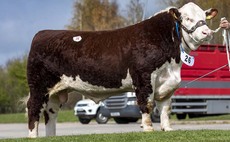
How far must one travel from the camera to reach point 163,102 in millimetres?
10805

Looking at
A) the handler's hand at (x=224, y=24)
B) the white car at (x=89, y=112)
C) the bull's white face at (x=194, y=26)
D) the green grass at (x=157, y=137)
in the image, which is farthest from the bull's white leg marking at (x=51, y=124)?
the white car at (x=89, y=112)

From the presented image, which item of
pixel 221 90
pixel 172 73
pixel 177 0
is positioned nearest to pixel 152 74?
pixel 172 73

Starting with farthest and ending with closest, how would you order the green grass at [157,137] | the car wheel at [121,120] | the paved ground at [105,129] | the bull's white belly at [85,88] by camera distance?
the car wheel at [121,120]
the paved ground at [105,129]
the bull's white belly at [85,88]
the green grass at [157,137]

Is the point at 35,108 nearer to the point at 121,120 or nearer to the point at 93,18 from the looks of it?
the point at 121,120

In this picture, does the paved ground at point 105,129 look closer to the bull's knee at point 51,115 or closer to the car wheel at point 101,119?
the bull's knee at point 51,115

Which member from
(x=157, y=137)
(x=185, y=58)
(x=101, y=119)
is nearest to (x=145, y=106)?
(x=185, y=58)

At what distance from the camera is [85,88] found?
11.0 m

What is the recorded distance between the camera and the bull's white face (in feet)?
33.9

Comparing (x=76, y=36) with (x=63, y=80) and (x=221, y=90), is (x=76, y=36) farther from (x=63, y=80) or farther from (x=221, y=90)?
(x=221, y=90)

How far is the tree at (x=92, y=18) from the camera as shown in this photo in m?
65.6

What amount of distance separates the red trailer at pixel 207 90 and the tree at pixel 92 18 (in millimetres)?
38851

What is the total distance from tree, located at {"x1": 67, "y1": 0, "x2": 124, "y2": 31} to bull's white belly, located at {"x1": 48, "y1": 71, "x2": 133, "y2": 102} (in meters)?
53.8

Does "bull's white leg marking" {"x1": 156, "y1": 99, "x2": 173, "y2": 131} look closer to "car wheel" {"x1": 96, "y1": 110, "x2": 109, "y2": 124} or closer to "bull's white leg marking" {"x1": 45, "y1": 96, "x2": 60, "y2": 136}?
"bull's white leg marking" {"x1": 45, "y1": 96, "x2": 60, "y2": 136}

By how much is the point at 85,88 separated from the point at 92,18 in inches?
2163
